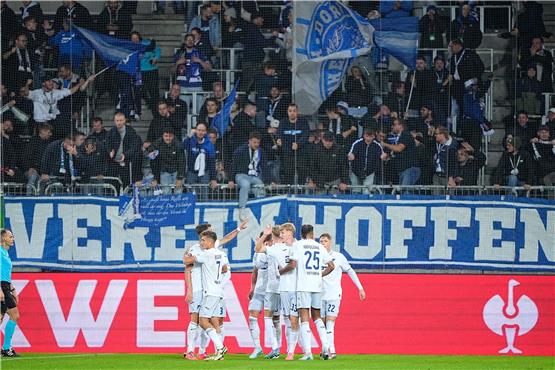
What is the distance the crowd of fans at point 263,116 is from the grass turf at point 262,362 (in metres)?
3.35

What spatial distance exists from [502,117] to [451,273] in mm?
3010

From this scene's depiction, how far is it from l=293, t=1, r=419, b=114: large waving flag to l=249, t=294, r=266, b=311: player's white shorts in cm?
428

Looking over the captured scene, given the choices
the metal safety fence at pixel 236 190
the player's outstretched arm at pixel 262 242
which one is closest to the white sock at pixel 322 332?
the player's outstretched arm at pixel 262 242

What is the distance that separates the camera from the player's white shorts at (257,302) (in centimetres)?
1744

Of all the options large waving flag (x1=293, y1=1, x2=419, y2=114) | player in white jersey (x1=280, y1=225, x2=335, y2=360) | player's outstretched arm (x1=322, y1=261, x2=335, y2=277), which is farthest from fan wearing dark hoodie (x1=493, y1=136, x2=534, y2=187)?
player in white jersey (x1=280, y1=225, x2=335, y2=360)

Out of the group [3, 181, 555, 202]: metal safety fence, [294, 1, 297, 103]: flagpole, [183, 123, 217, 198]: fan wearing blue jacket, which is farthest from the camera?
[294, 1, 297, 103]: flagpole

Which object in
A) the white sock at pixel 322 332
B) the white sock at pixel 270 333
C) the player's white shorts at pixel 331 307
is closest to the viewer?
the white sock at pixel 322 332

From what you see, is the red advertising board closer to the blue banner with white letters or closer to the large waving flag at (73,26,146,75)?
the blue banner with white letters

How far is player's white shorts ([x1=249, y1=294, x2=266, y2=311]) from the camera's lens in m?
17.4

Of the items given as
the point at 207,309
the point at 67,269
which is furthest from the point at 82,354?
the point at 207,309

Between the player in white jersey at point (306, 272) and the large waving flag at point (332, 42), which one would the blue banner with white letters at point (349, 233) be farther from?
the player in white jersey at point (306, 272)

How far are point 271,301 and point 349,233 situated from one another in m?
2.93

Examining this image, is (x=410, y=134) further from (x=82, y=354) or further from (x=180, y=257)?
(x=82, y=354)

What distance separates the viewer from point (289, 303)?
16.5 m
